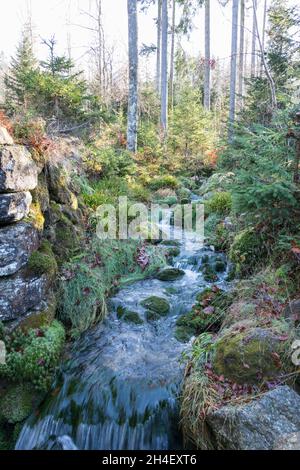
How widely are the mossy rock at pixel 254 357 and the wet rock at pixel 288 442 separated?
511mm

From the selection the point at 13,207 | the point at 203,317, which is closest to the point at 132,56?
the point at 13,207

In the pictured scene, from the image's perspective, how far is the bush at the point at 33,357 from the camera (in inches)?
139

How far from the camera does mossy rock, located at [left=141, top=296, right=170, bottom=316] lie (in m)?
4.90

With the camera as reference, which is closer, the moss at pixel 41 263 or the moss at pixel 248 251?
the moss at pixel 41 263

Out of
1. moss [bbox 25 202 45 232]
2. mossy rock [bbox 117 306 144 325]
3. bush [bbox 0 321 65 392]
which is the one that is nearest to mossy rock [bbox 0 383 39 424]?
bush [bbox 0 321 65 392]

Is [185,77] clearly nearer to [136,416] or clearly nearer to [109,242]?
[109,242]

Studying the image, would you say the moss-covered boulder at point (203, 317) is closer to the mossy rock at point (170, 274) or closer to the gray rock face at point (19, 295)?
the mossy rock at point (170, 274)

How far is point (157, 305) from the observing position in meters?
4.98

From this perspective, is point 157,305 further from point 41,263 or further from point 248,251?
point 41,263

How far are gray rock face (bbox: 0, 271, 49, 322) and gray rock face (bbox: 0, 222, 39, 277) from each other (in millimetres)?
119

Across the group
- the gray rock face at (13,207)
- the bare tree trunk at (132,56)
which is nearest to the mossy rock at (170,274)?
the gray rock face at (13,207)

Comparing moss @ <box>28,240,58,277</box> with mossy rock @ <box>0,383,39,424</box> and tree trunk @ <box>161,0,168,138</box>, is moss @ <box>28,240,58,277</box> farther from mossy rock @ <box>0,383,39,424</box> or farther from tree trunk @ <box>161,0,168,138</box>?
tree trunk @ <box>161,0,168,138</box>

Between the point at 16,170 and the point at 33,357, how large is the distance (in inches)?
89.1
